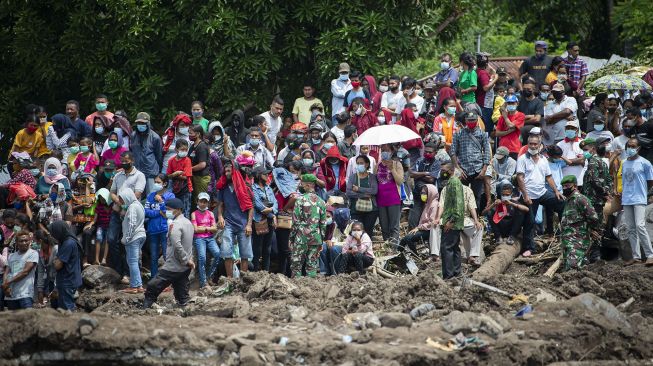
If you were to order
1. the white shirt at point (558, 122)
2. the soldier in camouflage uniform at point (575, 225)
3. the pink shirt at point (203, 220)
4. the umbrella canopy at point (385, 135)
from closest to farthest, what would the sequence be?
the pink shirt at point (203, 220), the soldier in camouflage uniform at point (575, 225), the umbrella canopy at point (385, 135), the white shirt at point (558, 122)

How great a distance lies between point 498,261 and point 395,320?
4.54 meters

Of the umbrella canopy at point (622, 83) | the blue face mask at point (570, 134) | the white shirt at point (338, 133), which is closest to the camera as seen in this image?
the blue face mask at point (570, 134)

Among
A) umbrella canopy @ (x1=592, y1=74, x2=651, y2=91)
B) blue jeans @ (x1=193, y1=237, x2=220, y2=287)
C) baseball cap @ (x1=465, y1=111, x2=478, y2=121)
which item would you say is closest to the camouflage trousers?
blue jeans @ (x1=193, y1=237, x2=220, y2=287)

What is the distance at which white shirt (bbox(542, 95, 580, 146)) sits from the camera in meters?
23.4

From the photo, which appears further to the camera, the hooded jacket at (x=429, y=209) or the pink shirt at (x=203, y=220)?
the hooded jacket at (x=429, y=209)

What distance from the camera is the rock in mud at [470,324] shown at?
52.6 ft

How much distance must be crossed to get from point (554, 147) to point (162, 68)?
8.70 metres

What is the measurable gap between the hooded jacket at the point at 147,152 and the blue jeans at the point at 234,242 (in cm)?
205

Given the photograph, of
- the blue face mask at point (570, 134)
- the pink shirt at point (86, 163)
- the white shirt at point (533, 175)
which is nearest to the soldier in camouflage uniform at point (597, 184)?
the white shirt at point (533, 175)

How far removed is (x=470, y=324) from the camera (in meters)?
16.1

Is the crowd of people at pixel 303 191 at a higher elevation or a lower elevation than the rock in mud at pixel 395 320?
higher

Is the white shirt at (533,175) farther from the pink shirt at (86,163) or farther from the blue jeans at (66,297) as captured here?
the blue jeans at (66,297)

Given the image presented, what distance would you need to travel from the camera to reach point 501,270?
20359 millimetres

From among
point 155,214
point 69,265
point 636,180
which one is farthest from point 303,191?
point 636,180
